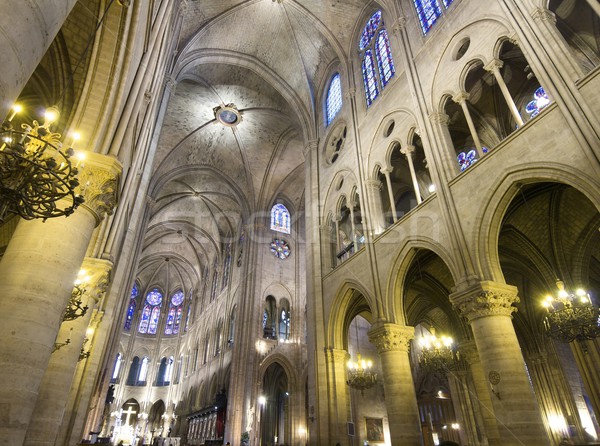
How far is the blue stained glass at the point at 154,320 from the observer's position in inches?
1496

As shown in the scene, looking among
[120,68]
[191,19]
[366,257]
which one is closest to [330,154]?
[366,257]

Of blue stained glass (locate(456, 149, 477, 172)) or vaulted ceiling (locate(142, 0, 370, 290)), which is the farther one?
vaulted ceiling (locate(142, 0, 370, 290))

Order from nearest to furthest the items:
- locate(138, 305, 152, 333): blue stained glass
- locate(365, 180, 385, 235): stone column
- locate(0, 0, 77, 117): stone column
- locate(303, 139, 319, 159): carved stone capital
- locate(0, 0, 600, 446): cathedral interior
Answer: locate(0, 0, 77, 117): stone column, locate(0, 0, 600, 446): cathedral interior, locate(365, 180, 385, 235): stone column, locate(303, 139, 319, 159): carved stone capital, locate(138, 305, 152, 333): blue stained glass

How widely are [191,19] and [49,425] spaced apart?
16028 mm

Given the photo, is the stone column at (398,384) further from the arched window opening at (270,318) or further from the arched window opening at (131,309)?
the arched window opening at (131,309)

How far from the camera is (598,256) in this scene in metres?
12.1

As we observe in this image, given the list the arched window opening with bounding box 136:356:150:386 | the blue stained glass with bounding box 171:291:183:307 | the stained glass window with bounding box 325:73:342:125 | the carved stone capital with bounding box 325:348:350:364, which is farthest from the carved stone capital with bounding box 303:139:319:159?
the arched window opening with bounding box 136:356:150:386

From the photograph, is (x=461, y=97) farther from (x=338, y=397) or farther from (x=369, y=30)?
(x=338, y=397)

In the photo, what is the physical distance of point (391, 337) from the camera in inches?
392

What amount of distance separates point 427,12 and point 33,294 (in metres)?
13.2

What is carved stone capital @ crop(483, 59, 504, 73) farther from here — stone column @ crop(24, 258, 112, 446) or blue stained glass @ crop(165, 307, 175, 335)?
blue stained glass @ crop(165, 307, 175, 335)

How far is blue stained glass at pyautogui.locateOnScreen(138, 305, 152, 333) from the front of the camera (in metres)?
37.7

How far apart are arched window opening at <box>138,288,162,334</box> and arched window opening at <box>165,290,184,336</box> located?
1203 millimetres

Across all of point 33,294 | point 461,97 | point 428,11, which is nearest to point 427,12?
point 428,11
